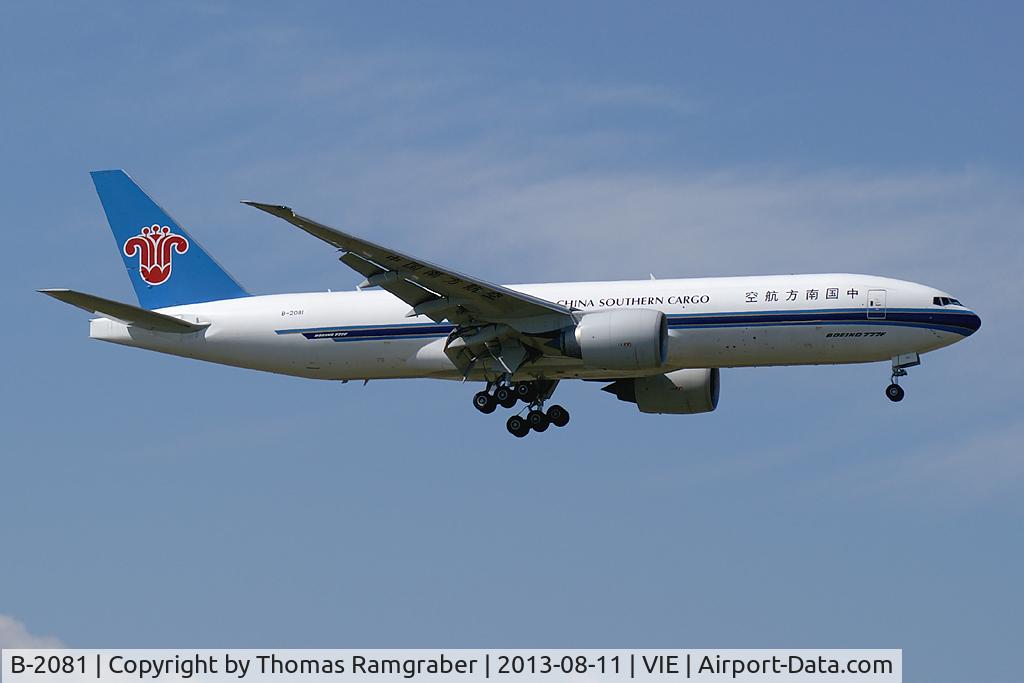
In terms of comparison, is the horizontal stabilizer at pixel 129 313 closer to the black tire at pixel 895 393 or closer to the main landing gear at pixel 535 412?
the main landing gear at pixel 535 412

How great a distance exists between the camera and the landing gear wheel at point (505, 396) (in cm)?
4550

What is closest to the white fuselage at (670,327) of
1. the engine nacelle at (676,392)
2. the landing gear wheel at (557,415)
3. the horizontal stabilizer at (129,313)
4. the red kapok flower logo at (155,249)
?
the horizontal stabilizer at (129,313)

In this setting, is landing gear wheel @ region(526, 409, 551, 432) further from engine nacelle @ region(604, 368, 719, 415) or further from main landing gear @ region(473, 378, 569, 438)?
engine nacelle @ region(604, 368, 719, 415)

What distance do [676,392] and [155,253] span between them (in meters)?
15.5

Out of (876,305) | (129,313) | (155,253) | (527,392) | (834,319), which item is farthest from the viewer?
(155,253)

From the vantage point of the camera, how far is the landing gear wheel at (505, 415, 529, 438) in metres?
46.7

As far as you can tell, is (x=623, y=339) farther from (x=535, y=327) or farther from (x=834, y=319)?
(x=834, y=319)

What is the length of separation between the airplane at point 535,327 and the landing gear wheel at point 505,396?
4 cm

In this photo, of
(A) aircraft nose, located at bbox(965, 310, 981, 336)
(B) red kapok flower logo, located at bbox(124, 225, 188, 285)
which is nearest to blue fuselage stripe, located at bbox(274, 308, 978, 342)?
(A) aircraft nose, located at bbox(965, 310, 981, 336)

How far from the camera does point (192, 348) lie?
47.8 m

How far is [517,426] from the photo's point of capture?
4666cm

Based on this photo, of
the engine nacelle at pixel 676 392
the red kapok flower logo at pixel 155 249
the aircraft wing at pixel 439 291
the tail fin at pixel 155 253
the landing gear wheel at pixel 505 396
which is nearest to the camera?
the aircraft wing at pixel 439 291

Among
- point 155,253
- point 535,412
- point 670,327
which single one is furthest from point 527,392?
point 155,253

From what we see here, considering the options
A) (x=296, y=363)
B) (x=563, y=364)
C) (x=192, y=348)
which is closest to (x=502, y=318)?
(x=563, y=364)
